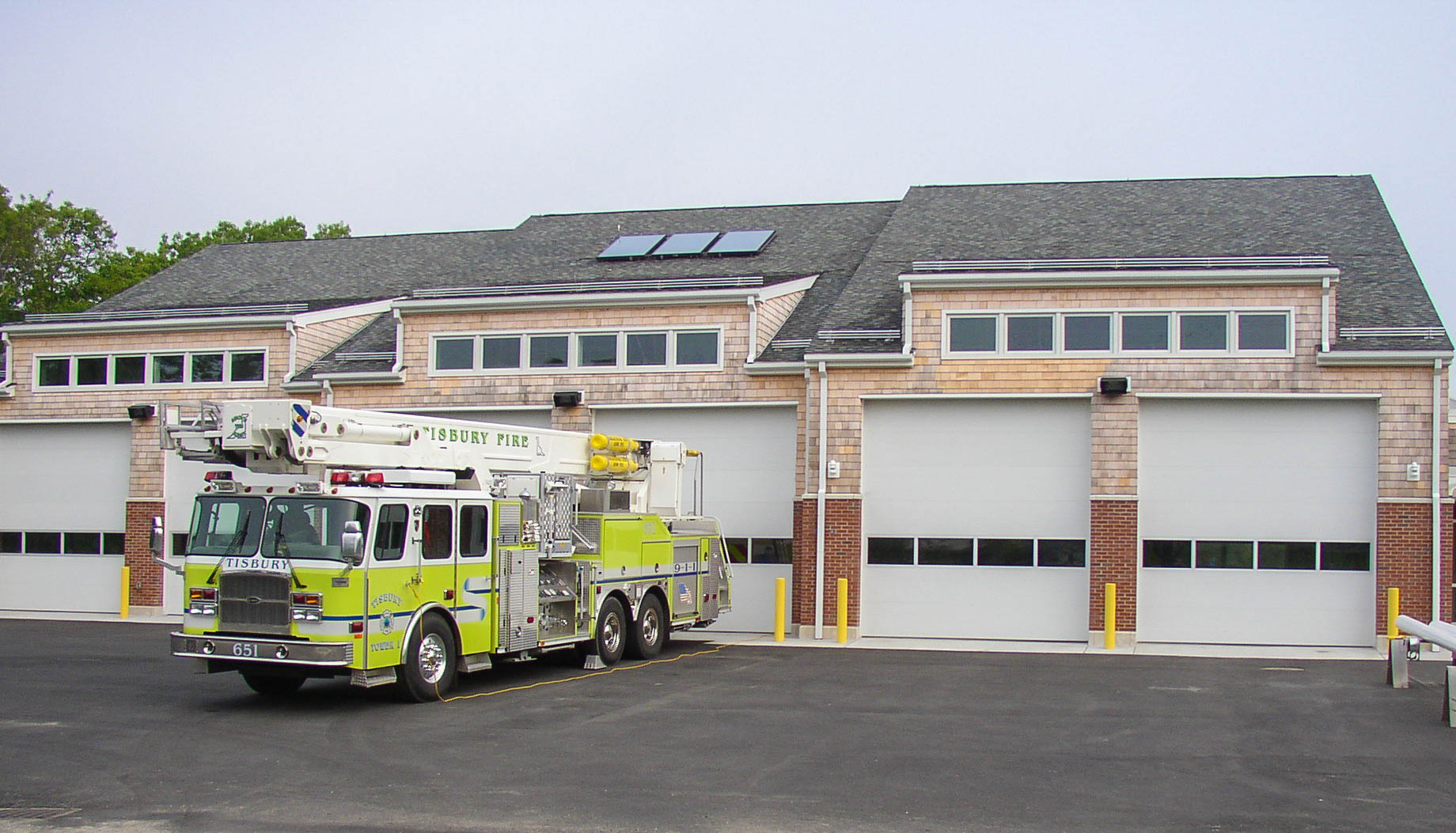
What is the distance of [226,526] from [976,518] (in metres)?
12.6

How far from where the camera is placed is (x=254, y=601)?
1425 centimetres

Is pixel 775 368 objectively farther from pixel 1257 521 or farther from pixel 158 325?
pixel 158 325

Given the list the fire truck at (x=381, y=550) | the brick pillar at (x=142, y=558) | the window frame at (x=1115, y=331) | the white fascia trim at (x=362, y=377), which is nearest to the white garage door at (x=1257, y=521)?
the window frame at (x=1115, y=331)

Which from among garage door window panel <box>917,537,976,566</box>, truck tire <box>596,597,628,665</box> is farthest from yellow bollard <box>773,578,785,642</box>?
truck tire <box>596,597,628,665</box>

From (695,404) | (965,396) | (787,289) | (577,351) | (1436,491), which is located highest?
(787,289)

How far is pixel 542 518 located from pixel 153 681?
518cm

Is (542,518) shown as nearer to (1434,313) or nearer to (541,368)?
(541,368)

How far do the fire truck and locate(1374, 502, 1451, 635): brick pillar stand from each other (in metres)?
12.0

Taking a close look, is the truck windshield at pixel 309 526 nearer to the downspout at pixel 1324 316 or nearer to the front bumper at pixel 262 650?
the front bumper at pixel 262 650

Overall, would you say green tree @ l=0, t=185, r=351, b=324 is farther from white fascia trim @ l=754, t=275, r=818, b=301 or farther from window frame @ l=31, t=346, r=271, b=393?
white fascia trim @ l=754, t=275, r=818, b=301

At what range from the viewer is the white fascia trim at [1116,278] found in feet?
71.1

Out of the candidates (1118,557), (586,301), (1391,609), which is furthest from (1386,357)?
(586,301)

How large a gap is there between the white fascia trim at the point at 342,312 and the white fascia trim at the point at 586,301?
2.85 feet

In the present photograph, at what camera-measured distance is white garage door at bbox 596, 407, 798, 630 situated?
24.3 metres
